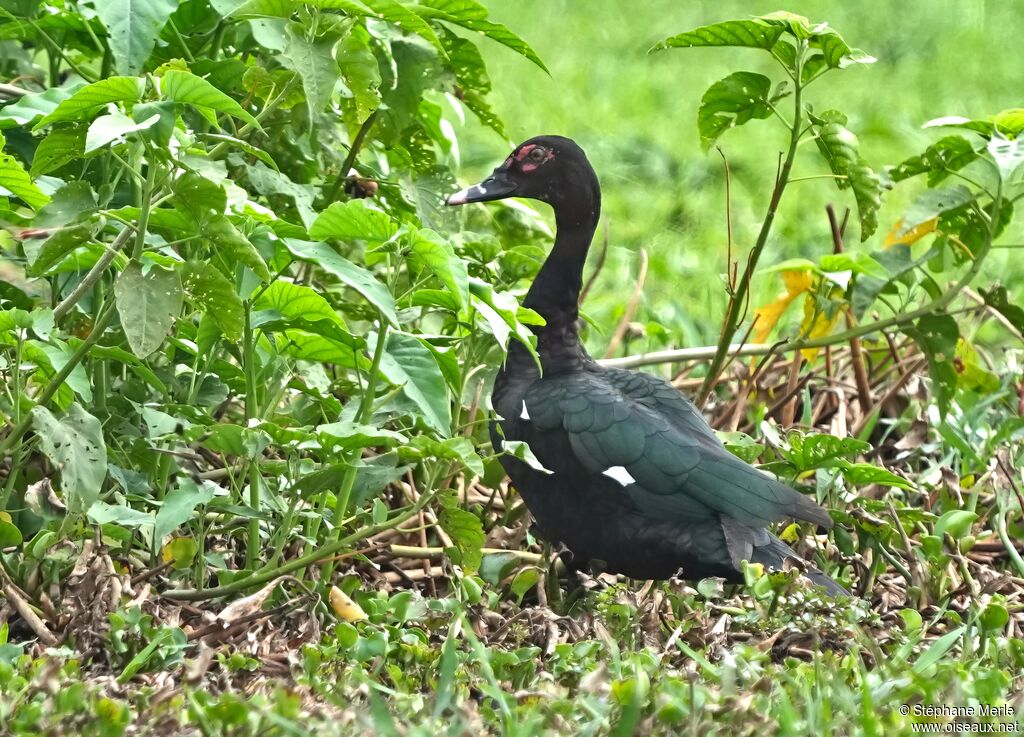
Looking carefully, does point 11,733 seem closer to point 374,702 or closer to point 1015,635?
point 374,702

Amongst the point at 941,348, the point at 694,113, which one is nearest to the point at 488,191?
the point at 941,348

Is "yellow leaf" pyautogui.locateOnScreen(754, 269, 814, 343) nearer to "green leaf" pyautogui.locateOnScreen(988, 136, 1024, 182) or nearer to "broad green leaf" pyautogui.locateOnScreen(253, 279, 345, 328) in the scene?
"green leaf" pyautogui.locateOnScreen(988, 136, 1024, 182)

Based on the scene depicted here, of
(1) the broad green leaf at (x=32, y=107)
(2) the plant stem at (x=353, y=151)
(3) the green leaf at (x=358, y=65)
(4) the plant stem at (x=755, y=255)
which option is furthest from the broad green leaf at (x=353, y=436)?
(4) the plant stem at (x=755, y=255)

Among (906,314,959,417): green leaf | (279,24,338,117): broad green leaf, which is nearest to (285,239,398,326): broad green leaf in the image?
(279,24,338,117): broad green leaf

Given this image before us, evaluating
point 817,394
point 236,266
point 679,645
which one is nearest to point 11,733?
point 236,266

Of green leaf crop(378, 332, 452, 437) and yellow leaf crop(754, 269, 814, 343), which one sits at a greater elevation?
green leaf crop(378, 332, 452, 437)

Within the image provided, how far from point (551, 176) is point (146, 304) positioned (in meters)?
1.57

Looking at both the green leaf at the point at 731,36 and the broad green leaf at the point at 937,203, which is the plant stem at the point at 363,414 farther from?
the broad green leaf at the point at 937,203

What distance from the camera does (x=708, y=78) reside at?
7812 mm

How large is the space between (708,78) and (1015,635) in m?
5.28

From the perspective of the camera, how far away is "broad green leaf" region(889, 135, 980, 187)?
3208 millimetres

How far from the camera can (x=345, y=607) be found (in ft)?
8.79

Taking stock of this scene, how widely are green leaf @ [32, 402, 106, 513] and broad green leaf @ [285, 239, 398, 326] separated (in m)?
0.45

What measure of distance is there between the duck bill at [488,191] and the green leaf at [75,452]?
116 centimetres
